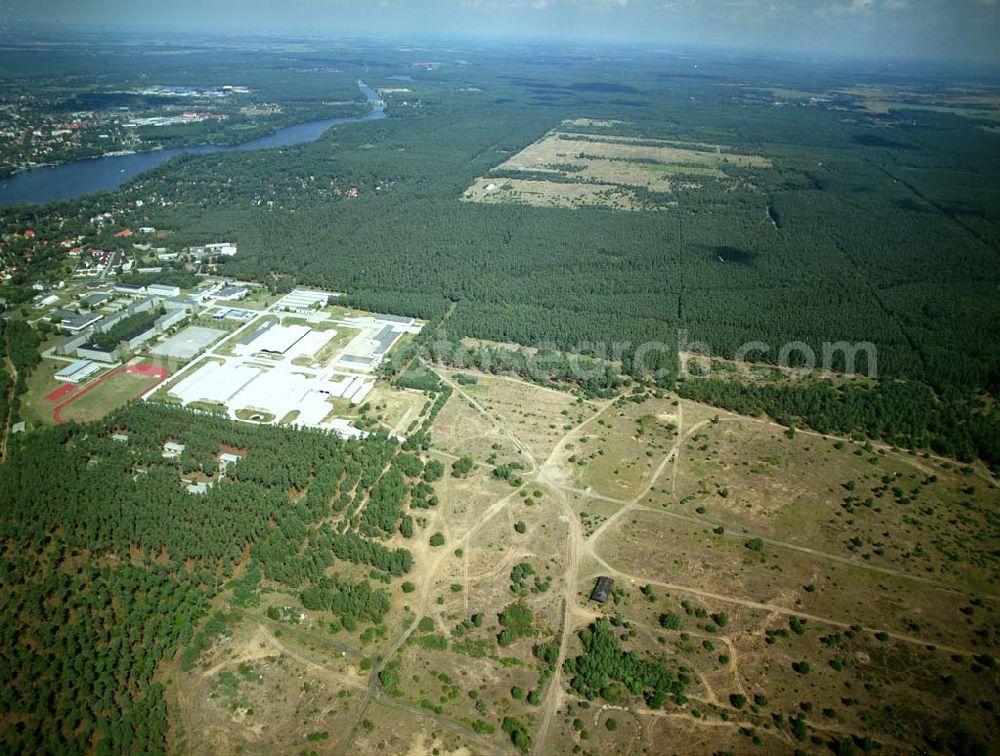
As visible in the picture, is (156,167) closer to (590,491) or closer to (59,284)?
(59,284)

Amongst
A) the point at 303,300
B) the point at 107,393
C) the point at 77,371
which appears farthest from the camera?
the point at 303,300

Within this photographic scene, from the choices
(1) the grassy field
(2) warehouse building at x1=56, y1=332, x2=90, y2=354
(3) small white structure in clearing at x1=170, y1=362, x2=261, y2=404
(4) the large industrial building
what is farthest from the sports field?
(2) warehouse building at x1=56, y1=332, x2=90, y2=354

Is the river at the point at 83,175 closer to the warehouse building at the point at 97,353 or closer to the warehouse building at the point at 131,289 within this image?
the warehouse building at the point at 131,289

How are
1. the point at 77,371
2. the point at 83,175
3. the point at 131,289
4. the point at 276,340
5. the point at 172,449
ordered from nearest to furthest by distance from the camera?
the point at 172,449, the point at 77,371, the point at 276,340, the point at 131,289, the point at 83,175

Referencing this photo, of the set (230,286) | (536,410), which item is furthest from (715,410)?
(230,286)

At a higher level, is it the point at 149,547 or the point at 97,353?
the point at 97,353

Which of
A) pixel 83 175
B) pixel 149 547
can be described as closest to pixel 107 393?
pixel 149 547

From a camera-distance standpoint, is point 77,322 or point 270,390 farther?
point 77,322

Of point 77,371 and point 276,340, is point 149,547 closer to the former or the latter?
point 77,371

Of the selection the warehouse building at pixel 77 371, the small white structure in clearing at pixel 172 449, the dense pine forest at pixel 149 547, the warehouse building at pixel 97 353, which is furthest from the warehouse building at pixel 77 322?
the small white structure in clearing at pixel 172 449
